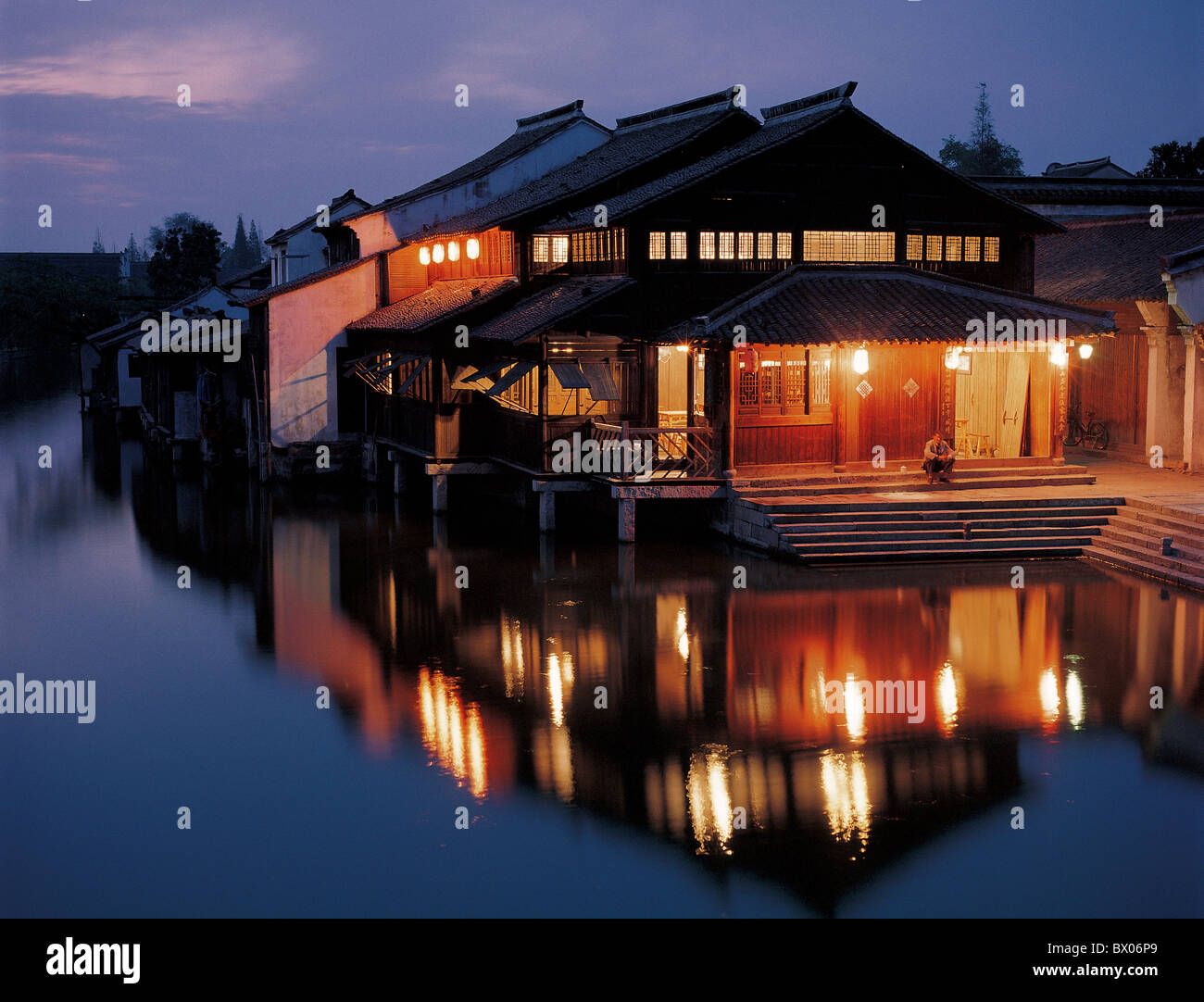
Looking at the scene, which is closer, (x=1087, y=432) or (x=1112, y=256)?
(x=1087, y=432)

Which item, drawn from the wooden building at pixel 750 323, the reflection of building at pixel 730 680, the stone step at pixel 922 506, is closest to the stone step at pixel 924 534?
the stone step at pixel 922 506

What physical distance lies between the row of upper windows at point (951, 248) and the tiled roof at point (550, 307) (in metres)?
7.11

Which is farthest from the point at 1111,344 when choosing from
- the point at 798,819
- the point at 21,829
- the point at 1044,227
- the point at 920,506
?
the point at 21,829

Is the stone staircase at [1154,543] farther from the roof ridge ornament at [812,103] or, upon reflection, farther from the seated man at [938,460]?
the roof ridge ornament at [812,103]

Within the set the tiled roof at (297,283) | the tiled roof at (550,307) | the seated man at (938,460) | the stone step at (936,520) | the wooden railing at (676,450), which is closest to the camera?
the stone step at (936,520)

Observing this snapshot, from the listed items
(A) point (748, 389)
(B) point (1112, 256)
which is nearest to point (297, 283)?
(A) point (748, 389)

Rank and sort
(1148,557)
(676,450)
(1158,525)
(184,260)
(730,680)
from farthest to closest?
1. (184,260)
2. (676,450)
3. (1158,525)
4. (1148,557)
5. (730,680)

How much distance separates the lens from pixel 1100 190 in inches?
1797

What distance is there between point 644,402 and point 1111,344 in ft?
43.9

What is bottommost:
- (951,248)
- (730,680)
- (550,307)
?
(730,680)

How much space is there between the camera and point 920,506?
28.4 metres

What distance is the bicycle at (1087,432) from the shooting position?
37750 mm

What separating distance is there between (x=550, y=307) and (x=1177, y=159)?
4159 centimetres

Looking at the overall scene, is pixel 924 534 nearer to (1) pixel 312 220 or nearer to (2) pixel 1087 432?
(2) pixel 1087 432
